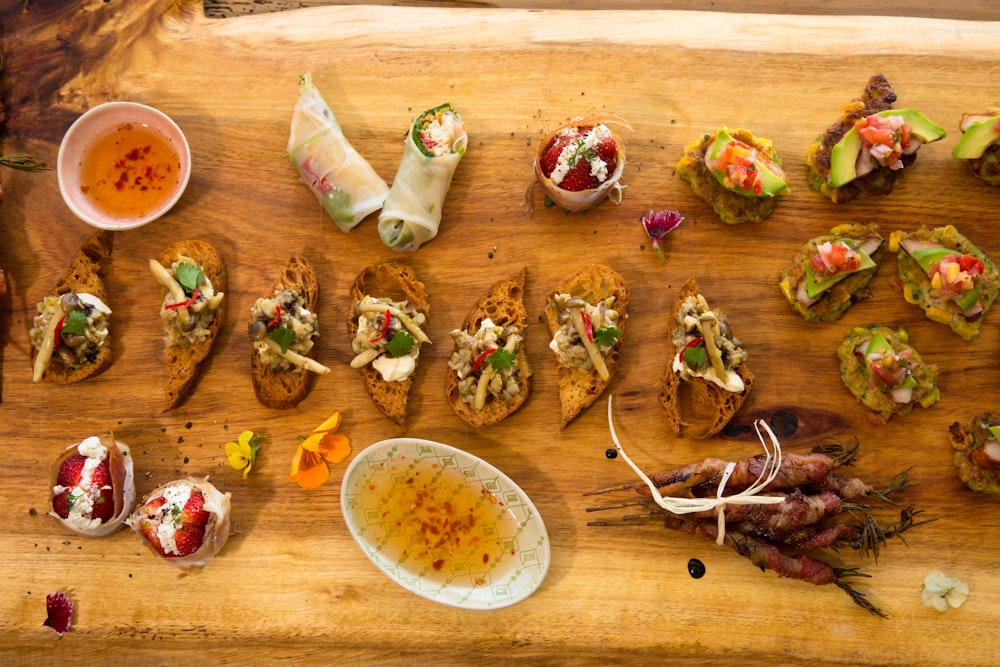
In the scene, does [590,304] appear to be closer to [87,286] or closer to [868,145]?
[868,145]

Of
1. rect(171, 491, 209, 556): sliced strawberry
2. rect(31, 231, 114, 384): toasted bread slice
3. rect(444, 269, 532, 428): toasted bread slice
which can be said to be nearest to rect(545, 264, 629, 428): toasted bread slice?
rect(444, 269, 532, 428): toasted bread slice

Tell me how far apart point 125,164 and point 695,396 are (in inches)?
134

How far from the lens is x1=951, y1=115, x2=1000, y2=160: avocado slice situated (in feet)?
12.6

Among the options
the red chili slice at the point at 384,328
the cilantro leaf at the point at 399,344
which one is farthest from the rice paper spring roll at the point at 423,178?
the cilantro leaf at the point at 399,344

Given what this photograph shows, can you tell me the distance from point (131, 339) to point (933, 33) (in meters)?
4.87

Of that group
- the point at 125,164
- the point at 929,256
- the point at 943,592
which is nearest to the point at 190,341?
the point at 125,164

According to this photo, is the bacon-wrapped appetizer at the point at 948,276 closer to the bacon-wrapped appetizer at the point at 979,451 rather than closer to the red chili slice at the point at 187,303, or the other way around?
the bacon-wrapped appetizer at the point at 979,451

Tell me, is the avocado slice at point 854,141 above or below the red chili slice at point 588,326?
above

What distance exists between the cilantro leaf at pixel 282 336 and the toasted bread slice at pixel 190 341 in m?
0.39

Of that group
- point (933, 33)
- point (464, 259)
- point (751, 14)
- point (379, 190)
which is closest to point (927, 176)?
point (933, 33)

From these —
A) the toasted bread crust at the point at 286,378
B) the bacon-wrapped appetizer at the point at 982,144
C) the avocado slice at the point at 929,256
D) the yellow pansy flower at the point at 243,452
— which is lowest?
the yellow pansy flower at the point at 243,452

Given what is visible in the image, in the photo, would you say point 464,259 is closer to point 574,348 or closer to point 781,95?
point 574,348

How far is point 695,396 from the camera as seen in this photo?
3998 mm

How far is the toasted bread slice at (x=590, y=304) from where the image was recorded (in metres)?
3.92
